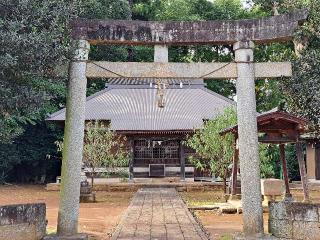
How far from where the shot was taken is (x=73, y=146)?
8227 mm

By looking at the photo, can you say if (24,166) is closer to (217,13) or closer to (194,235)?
(217,13)

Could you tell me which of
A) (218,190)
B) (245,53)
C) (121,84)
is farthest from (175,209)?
(121,84)

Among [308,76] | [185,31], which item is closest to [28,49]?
[185,31]

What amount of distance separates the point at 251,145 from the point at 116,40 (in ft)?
11.5

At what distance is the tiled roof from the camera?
23.7 m

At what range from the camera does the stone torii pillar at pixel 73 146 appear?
8117 millimetres

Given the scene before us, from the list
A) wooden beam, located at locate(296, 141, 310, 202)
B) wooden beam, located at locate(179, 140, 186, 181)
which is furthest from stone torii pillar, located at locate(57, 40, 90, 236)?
wooden beam, located at locate(179, 140, 186, 181)

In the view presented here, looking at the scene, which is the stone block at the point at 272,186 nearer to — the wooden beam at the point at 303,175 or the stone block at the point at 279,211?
the wooden beam at the point at 303,175

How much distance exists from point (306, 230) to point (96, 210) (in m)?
8.60

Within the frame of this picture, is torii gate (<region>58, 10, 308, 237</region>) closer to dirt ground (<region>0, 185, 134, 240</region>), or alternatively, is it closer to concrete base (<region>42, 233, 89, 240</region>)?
concrete base (<region>42, 233, 89, 240</region>)

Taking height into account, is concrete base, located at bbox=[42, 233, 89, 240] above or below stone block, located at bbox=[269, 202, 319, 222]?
below

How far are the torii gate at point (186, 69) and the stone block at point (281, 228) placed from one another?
1.38ft

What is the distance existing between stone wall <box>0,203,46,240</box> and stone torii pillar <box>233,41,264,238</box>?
13.1ft

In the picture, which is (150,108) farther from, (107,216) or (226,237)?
(226,237)
